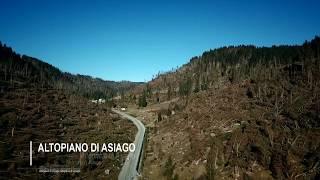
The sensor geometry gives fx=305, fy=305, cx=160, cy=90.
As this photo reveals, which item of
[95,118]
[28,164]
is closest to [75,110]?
[95,118]

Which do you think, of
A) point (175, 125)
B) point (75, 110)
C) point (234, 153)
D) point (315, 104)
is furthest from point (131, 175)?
point (75, 110)

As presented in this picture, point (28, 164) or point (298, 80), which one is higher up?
point (298, 80)

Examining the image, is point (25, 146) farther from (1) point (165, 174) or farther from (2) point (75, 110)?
(2) point (75, 110)

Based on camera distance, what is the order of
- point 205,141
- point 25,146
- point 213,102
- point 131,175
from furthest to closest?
point 213,102 < point 25,146 < point 205,141 < point 131,175

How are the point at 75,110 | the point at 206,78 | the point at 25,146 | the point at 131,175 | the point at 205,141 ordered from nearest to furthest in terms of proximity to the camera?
the point at 131,175
the point at 205,141
the point at 25,146
the point at 75,110
the point at 206,78

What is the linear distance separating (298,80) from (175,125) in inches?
1612

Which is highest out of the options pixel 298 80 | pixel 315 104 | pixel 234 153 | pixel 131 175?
pixel 298 80

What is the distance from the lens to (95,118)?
111 metres

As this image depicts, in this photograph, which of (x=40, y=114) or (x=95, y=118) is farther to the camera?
(x=95, y=118)

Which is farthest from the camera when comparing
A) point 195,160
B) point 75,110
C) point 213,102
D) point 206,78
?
point 206,78

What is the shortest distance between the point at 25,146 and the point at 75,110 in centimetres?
6233

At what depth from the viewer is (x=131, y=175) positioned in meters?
43.8

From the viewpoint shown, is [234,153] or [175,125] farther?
[175,125]

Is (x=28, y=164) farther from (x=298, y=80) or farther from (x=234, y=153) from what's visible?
(x=298, y=80)
